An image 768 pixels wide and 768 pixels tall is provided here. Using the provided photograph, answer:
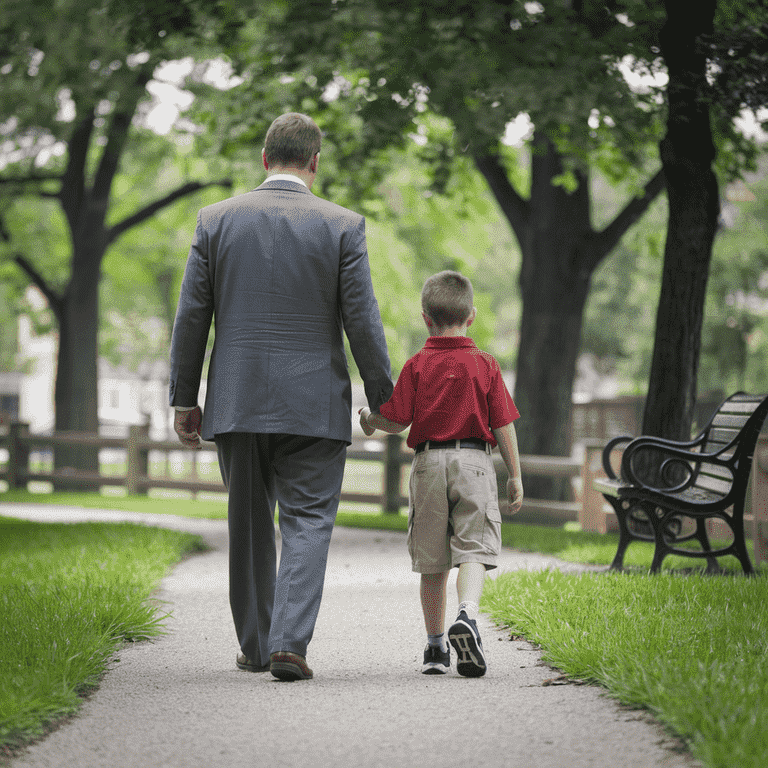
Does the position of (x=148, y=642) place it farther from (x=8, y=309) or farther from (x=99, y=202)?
(x=8, y=309)

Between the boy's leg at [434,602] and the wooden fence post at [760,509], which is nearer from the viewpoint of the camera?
the boy's leg at [434,602]

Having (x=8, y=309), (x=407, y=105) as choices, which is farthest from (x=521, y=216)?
(x=8, y=309)

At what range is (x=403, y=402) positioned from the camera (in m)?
4.07

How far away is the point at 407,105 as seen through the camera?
9.68m

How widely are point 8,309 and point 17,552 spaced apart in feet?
72.5

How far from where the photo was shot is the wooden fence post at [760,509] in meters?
7.41

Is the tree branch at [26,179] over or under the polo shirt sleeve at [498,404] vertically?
over

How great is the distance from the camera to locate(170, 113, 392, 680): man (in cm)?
388

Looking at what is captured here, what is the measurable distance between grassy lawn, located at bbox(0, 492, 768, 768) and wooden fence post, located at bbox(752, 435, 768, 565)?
23.9 inches

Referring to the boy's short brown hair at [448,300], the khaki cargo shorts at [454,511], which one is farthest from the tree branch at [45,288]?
the khaki cargo shorts at [454,511]

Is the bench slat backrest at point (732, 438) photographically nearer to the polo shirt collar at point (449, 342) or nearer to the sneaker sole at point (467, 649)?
the polo shirt collar at point (449, 342)

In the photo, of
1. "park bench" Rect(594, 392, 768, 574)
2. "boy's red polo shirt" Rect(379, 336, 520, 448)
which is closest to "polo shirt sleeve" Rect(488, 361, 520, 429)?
"boy's red polo shirt" Rect(379, 336, 520, 448)

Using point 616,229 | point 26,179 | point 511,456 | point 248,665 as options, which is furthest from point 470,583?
point 26,179

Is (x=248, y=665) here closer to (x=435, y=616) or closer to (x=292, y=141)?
(x=435, y=616)
